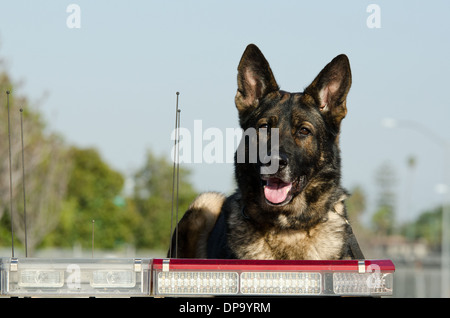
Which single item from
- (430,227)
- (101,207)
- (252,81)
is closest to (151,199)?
(101,207)

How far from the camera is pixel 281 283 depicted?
428 cm

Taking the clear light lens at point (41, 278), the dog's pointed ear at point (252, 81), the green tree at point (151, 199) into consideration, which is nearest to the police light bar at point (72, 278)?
the clear light lens at point (41, 278)

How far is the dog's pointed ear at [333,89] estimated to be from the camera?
6.75 meters

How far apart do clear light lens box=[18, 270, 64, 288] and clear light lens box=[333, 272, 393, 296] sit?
4.74ft

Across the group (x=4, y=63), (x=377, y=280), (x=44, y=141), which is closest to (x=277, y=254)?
(x=377, y=280)

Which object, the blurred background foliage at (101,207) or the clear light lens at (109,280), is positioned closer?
the clear light lens at (109,280)

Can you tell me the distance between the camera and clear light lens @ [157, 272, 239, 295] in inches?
168

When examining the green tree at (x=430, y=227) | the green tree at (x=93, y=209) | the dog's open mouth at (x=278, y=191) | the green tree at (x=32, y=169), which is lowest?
the green tree at (x=430, y=227)

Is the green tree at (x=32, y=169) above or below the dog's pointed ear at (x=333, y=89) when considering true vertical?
below

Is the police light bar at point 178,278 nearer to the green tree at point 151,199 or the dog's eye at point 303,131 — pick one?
the dog's eye at point 303,131

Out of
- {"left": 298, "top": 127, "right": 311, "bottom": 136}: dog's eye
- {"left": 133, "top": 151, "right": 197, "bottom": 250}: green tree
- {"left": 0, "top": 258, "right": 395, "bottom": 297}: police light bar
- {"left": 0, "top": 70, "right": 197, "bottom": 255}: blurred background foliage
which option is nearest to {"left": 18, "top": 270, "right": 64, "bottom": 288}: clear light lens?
{"left": 0, "top": 258, "right": 395, "bottom": 297}: police light bar

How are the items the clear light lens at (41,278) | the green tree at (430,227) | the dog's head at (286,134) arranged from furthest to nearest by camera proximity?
the green tree at (430,227)
the dog's head at (286,134)
the clear light lens at (41,278)

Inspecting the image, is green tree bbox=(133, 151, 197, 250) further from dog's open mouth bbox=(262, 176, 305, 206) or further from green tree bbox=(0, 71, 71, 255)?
Result: dog's open mouth bbox=(262, 176, 305, 206)
